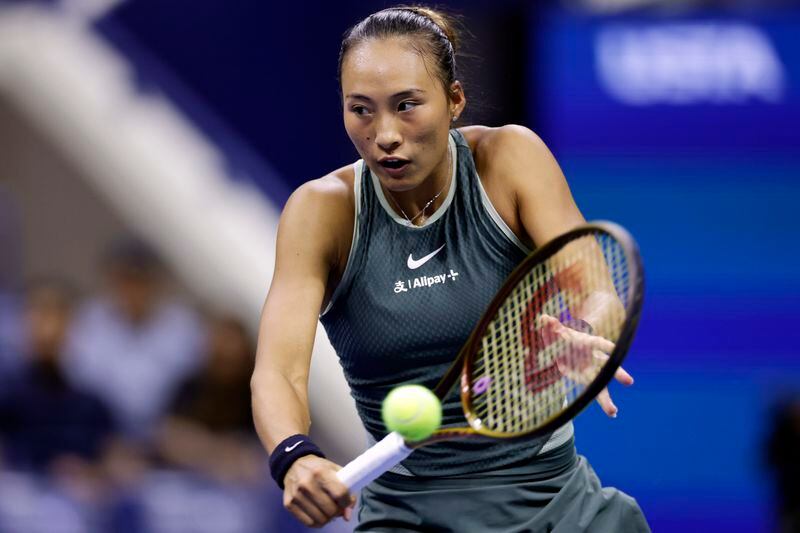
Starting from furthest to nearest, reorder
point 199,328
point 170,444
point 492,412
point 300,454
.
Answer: point 199,328 → point 170,444 → point 492,412 → point 300,454

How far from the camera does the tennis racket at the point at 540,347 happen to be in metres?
2.92

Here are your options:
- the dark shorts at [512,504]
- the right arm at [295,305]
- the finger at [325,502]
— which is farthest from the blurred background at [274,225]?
the finger at [325,502]

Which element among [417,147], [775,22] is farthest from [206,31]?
[417,147]

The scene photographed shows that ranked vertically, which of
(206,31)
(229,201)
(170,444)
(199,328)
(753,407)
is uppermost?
(206,31)

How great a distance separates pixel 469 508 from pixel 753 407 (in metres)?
4.88

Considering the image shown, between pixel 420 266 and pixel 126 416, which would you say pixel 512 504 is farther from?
pixel 126 416

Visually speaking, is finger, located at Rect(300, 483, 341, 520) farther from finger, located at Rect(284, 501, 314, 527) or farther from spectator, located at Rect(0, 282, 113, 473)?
spectator, located at Rect(0, 282, 113, 473)

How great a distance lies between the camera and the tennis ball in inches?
114

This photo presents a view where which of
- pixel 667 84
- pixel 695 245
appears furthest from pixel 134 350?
pixel 667 84

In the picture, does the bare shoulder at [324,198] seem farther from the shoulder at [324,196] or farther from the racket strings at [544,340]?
the racket strings at [544,340]

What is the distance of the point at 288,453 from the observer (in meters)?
2.96

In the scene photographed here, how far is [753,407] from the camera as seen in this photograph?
780 cm

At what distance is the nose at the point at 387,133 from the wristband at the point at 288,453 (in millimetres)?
668

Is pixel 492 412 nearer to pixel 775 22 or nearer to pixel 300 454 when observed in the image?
pixel 300 454
